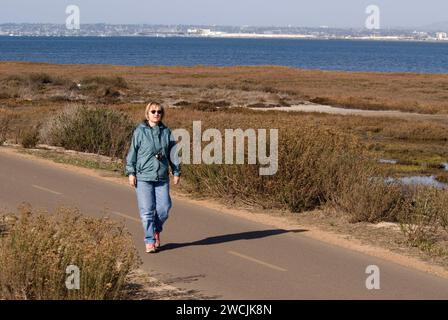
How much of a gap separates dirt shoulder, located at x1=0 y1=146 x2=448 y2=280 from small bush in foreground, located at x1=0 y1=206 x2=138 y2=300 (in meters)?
4.26

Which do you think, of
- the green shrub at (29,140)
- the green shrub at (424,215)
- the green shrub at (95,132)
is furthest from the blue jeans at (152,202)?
the green shrub at (29,140)

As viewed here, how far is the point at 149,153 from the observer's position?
10.6 meters

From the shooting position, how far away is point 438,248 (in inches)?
460

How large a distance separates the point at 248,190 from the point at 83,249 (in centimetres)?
779

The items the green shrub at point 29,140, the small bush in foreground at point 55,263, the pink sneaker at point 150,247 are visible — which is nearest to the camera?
the small bush in foreground at point 55,263

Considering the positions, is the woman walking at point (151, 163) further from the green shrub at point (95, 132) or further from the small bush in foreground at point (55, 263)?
the green shrub at point (95, 132)

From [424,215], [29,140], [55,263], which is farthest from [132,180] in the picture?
[29,140]

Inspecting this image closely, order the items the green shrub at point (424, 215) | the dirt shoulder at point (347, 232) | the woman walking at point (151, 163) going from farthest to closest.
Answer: the green shrub at point (424, 215), the dirt shoulder at point (347, 232), the woman walking at point (151, 163)

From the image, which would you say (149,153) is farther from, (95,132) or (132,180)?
(95,132)

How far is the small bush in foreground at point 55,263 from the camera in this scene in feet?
24.3

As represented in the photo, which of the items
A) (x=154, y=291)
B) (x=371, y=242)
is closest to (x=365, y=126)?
(x=371, y=242)

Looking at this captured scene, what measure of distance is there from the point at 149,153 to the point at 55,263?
3.41 meters

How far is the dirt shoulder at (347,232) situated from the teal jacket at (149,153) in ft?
9.38

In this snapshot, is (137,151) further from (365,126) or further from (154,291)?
(365,126)
